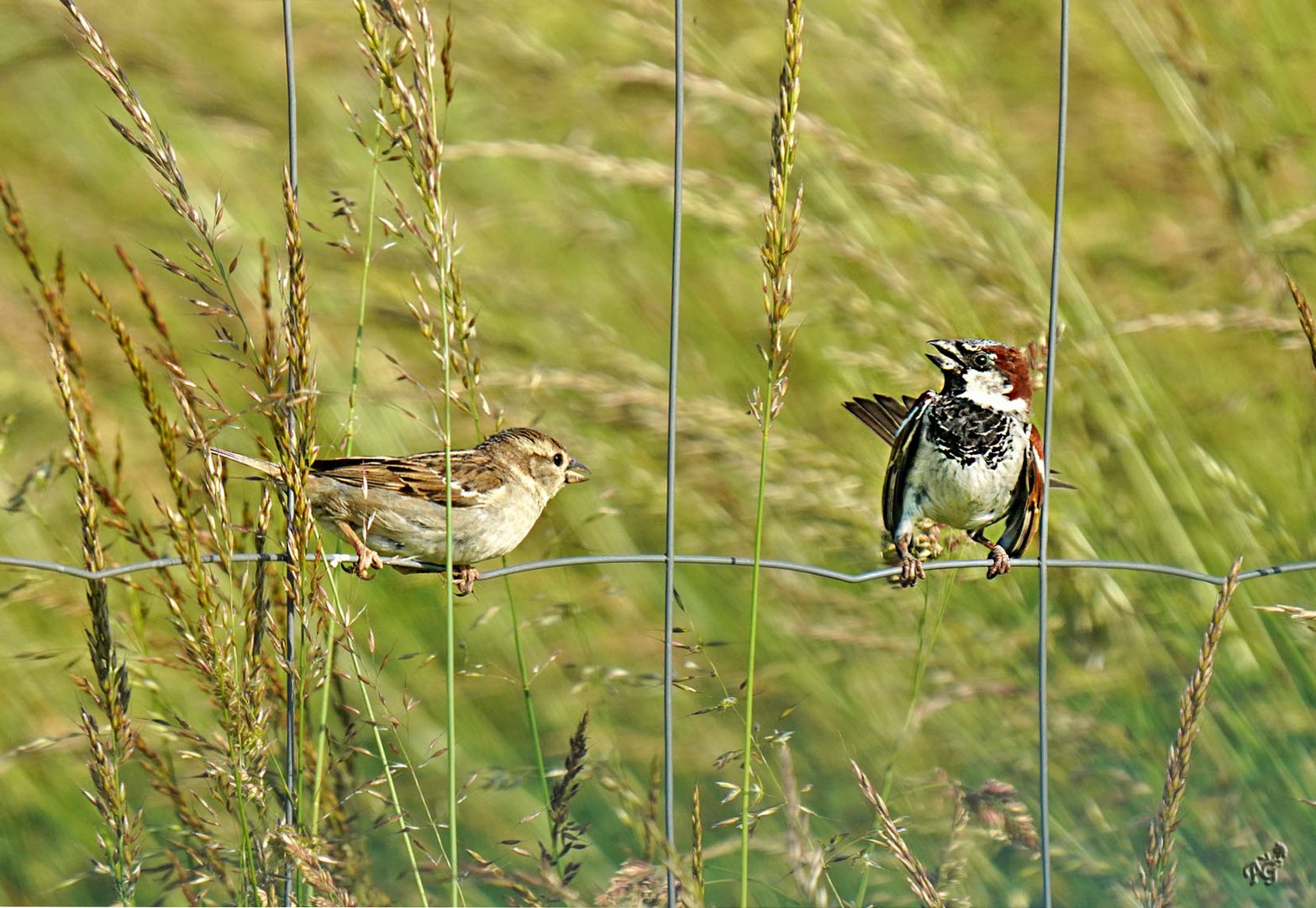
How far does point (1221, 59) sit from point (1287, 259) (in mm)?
501

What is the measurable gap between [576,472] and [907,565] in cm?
51

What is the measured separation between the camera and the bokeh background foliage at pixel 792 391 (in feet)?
8.08

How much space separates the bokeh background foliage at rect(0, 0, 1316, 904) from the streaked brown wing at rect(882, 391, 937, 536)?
0.23 m

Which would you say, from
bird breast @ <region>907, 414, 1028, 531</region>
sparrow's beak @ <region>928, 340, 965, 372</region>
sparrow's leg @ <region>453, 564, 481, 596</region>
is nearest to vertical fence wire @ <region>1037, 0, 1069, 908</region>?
bird breast @ <region>907, 414, 1028, 531</region>

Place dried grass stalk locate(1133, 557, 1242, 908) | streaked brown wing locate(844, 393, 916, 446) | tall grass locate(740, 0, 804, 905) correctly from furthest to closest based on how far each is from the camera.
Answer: streaked brown wing locate(844, 393, 916, 446) < dried grass stalk locate(1133, 557, 1242, 908) < tall grass locate(740, 0, 804, 905)

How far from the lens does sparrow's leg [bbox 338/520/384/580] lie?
1.62 m

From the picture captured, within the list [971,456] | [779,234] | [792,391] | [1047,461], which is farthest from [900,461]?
[792,391]

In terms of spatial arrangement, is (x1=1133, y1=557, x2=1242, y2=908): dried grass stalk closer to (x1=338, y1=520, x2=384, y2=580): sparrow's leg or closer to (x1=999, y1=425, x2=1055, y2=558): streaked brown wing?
(x1=999, y1=425, x2=1055, y2=558): streaked brown wing

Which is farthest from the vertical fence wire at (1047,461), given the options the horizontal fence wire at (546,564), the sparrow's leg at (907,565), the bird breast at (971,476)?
the bird breast at (971,476)

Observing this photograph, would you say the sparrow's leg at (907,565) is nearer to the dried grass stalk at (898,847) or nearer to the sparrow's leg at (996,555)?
the sparrow's leg at (996,555)

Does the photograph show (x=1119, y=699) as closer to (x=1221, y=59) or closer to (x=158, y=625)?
(x=1221, y=59)

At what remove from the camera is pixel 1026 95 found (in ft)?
13.7

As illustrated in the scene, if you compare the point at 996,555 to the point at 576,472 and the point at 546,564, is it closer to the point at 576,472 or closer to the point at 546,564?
the point at 576,472

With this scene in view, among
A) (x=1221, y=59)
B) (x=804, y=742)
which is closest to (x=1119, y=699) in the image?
(x=804, y=742)
